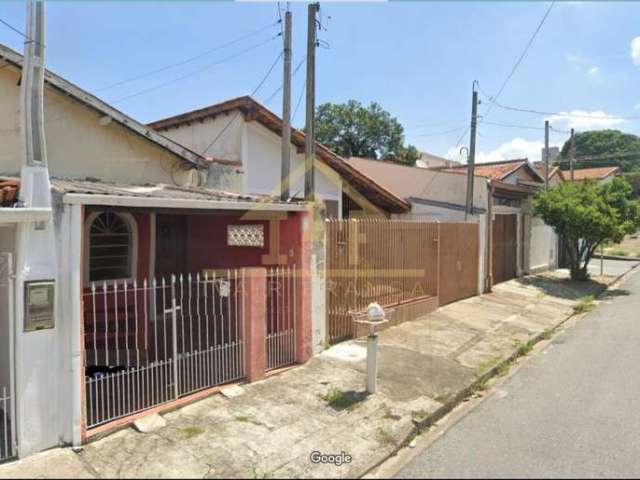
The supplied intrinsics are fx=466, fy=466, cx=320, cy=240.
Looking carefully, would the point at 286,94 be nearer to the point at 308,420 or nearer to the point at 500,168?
the point at 308,420

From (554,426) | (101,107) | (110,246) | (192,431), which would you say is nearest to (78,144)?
(101,107)

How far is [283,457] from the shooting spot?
14.5ft

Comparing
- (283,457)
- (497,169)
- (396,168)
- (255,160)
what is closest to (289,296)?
(283,457)

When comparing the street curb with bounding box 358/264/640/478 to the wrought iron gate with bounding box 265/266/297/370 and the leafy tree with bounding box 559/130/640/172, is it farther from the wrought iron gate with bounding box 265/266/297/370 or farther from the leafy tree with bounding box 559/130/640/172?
the leafy tree with bounding box 559/130/640/172

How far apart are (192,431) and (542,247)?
17.8m

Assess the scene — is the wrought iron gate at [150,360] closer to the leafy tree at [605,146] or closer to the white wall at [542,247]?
the white wall at [542,247]

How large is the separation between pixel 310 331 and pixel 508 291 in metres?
9.31

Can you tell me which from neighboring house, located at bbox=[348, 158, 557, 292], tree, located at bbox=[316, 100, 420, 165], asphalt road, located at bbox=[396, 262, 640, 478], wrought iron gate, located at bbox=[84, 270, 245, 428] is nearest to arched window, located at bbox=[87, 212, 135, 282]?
wrought iron gate, located at bbox=[84, 270, 245, 428]

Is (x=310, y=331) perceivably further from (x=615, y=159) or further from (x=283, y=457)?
(x=615, y=159)

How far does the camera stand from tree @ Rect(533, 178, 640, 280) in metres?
15.1

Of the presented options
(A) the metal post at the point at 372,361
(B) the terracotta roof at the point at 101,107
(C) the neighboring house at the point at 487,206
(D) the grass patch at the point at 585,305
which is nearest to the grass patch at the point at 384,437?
(A) the metal post at the point at 372,361

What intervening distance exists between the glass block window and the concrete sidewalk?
7.26 feet

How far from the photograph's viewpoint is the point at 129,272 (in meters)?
8.60

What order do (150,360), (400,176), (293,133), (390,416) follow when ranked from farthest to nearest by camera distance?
(400,176) < (293,133) < (150,360) < (390,416)
